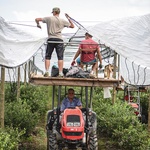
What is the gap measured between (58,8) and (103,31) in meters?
3.41

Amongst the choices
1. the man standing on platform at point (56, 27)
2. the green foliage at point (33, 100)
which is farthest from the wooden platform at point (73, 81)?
the green foliage at point (33, 100)

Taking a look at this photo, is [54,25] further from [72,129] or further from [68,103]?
[72,129]

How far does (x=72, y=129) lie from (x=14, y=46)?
12.0ft

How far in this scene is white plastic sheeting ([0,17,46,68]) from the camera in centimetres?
823

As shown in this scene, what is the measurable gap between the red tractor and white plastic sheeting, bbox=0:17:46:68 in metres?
1.65

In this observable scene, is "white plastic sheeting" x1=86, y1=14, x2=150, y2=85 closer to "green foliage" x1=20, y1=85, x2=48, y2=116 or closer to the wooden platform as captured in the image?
the wooden platform

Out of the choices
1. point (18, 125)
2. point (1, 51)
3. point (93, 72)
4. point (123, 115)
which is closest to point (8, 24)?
point (1, 51)

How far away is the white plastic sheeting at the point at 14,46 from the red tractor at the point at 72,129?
5.41 feet

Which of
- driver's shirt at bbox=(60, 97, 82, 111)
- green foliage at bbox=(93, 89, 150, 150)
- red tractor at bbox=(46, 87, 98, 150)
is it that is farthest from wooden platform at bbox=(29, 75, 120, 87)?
green foliage at bbox=(93, 89, 150, 150)

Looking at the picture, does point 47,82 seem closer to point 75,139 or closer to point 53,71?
point 53,71

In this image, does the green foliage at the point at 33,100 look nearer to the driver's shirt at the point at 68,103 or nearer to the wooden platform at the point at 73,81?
the driver's shirt at the point at 68,103

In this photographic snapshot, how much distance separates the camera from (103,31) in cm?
1115

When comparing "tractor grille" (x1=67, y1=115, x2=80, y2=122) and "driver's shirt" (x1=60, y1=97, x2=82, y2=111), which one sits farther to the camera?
"driver's shirt" (x1=60, y1=97, x2=82, y2=111)

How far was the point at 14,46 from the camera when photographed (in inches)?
373
